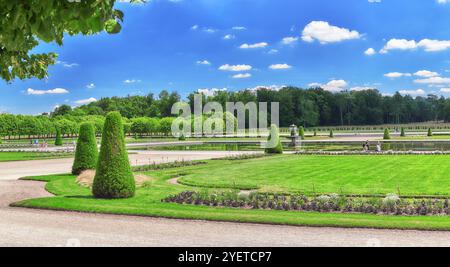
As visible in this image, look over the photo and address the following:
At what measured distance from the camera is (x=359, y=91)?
123 m

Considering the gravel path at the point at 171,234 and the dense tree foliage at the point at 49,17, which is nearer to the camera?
the dense tree foliage at the point at 49,17

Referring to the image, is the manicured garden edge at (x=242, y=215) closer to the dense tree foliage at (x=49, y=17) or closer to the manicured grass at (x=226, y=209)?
the manicured grass at (x=226, y=209)

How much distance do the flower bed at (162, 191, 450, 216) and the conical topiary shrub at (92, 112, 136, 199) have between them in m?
1.44

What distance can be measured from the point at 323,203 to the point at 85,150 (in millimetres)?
12185

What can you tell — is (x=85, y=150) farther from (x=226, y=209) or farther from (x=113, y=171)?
(x=226, y=209)

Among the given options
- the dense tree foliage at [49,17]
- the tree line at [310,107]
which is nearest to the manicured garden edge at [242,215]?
the dense tree foliage at [49,17]

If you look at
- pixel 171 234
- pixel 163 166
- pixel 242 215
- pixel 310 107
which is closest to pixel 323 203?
pixel 242 215

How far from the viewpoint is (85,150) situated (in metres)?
20.3

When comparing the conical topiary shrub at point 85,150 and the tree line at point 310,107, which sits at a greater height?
the tree line at point 310,107

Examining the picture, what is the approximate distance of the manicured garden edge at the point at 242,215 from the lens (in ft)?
32.2

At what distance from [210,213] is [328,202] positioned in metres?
3.24

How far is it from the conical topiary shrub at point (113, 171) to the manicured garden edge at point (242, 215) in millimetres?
512

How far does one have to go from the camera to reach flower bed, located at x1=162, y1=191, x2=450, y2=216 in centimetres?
1135

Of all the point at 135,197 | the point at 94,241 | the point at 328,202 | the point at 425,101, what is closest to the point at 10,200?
the point at 135,197
